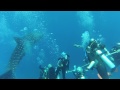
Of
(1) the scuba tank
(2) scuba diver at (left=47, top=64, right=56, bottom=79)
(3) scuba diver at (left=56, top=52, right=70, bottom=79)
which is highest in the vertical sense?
(3) scuba diver at (left=56, top=52, right=70, bottom=79)

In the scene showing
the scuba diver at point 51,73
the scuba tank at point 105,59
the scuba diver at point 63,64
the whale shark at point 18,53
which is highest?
the whale shark at point 18,53

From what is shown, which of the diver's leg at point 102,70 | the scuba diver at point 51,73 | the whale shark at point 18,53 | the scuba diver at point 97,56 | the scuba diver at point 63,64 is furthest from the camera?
the whale shark at point 18,53

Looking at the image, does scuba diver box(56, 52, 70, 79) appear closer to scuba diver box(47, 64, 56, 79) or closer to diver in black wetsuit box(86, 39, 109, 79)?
scuba diver box(47, 64, 56, 79)

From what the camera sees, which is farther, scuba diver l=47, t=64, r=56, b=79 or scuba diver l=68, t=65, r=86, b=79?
scuba diver l=47, t=64, r=56, b=79

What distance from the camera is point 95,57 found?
18.3ft

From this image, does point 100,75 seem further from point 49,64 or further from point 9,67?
point 9,67

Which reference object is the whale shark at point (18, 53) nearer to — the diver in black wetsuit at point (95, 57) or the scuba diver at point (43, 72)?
the scuba diver at point (43, 72)

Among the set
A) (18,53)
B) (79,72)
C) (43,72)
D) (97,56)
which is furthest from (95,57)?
(18,53)

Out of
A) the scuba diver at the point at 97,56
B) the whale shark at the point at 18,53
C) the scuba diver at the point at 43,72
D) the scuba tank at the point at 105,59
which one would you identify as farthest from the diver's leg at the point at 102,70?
the whale shark at the point at 18,53

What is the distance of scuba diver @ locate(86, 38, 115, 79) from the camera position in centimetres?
549

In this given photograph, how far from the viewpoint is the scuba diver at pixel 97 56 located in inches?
216

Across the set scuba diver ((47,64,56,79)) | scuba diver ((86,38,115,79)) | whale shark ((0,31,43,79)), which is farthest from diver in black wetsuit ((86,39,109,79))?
whale shark ((0,31,43,79))

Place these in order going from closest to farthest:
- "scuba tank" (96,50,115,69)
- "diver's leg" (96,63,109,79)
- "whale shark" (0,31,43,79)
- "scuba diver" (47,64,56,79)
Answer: "scuba tank" (96,50,115,69) < "diver's leg" (96,63,109,79) < "scuba diver" (47,64,56,79) < "whale shark" (0,31,43,79)
